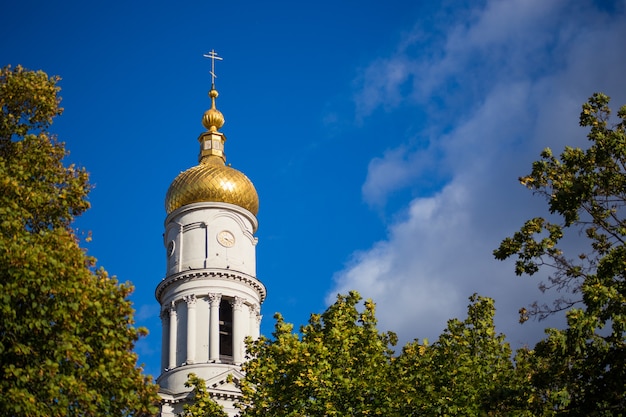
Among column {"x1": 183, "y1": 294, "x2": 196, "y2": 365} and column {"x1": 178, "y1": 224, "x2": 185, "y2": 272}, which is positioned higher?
column {"x1": 178, "y1": 224, "x2": 185, "y2": 272}

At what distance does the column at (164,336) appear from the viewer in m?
49.6

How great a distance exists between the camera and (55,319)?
67.1 ft

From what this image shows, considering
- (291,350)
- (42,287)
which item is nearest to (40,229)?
(42,287)

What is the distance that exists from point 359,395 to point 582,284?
9.89m

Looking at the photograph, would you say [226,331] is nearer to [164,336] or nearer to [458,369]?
[164,336]

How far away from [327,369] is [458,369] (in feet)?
12.8

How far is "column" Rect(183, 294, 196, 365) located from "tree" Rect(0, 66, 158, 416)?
25484 mm

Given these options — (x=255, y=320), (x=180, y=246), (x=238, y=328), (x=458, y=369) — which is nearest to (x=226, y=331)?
(x=238, y=328)

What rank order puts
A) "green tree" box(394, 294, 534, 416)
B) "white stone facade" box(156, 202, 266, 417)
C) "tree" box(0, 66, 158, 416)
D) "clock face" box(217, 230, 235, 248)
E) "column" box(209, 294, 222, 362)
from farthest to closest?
"clock face" box(217, 230, 235, 248), "column" box(209, 294, 222, 362), "white stone facade" box(156, 202, 266, 417), "green tree" box(394, 294, 534, 416), "tree" box(0, 66, 158, 416)

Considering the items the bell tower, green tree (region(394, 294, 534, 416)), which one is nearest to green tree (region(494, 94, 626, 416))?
green tree (region(394, 294, 534, 416))

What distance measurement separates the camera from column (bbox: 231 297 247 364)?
4838cm

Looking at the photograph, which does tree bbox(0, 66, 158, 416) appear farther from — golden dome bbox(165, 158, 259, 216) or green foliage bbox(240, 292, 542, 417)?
golden dome bbox(165, 158, 259, 216)

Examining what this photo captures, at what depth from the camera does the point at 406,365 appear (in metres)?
31.1

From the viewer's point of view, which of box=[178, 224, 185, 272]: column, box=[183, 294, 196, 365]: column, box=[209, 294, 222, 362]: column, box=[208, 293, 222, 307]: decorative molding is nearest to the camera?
box=[209, 294, 222, 362]: column
